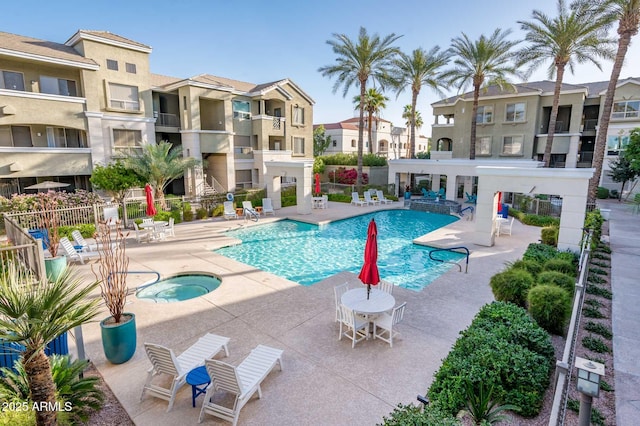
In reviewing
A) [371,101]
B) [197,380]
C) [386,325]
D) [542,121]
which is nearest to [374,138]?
[371,101]

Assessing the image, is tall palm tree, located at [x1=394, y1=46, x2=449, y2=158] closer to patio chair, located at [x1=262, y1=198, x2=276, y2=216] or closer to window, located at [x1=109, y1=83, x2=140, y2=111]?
patio chair, located at [x1=262, y1=198, x2=276, y2=216]

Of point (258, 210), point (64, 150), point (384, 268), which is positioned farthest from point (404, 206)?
point (64, 150)

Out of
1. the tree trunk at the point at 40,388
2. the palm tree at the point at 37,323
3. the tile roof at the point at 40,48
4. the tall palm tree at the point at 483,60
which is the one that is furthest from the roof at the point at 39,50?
the tall palm tree at the point at 483,60

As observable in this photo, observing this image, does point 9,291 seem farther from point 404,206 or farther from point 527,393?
point 404,206

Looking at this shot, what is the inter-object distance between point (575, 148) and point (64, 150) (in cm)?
4032

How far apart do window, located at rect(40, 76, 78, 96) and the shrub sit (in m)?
28.1

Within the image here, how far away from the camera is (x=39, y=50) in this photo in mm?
20562

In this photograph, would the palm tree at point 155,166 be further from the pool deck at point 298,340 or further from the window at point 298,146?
the window at point 298,146

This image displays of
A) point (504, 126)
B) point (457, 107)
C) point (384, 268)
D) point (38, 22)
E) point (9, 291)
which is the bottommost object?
point (384, 268)

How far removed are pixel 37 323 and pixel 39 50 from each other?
2428cm

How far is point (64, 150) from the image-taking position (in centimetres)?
2141

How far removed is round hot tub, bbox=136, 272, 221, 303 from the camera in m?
10.6

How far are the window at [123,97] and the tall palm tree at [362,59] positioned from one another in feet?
50.3

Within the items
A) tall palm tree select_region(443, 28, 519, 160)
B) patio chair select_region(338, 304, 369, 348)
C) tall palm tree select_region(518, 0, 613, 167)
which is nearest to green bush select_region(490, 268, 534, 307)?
patio chair select_region(338, 304, 369, 348)
